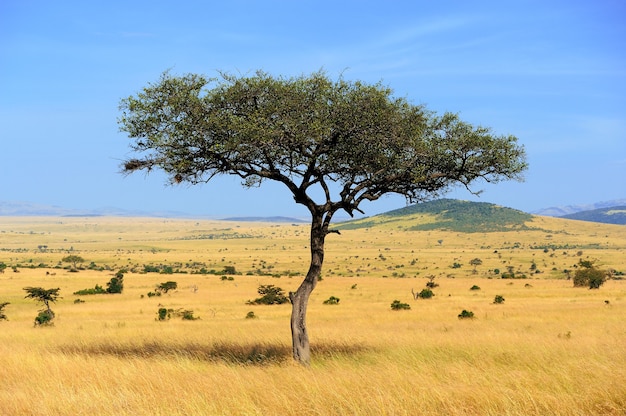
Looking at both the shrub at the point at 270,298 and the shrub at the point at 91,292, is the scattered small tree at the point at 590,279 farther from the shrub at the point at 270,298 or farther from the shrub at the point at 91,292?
the shrub at the point at 91,292

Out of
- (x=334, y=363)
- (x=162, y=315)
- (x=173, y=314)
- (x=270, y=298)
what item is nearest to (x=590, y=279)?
(x=270, y=298)

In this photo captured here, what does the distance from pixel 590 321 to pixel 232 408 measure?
25319 mm

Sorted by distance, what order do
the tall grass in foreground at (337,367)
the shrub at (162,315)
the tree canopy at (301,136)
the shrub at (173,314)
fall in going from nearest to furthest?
the tall grass in foreground at (337,367) → the tree canopy at (301,136) → the shrub at (162,315) → the shrub at (173,314)

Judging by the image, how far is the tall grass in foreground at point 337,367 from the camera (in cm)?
1002

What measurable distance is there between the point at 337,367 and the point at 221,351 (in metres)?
5.69

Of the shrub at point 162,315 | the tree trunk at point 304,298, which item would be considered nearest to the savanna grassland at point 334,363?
the tree trunk at point 304,298

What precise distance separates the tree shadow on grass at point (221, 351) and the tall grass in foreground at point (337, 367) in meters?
0.08

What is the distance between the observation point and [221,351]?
66.5ft

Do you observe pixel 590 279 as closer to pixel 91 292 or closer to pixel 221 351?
pixel 91 292

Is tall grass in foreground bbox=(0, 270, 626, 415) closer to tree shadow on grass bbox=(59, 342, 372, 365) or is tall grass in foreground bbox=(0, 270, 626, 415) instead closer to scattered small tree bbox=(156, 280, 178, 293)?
tree shadow on grass bbox=(59, 342, 372, 365)

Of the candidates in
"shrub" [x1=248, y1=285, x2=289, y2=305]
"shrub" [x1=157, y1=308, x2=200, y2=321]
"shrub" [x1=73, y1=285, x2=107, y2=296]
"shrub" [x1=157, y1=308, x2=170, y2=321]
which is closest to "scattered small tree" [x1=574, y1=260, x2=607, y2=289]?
"shrub" [x1=248, y1=285, x2=289, y2=305]

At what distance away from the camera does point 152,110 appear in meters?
17.2

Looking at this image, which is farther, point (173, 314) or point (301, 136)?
point (173, 314)

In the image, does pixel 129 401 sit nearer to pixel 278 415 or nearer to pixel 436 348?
pixel 278 415
